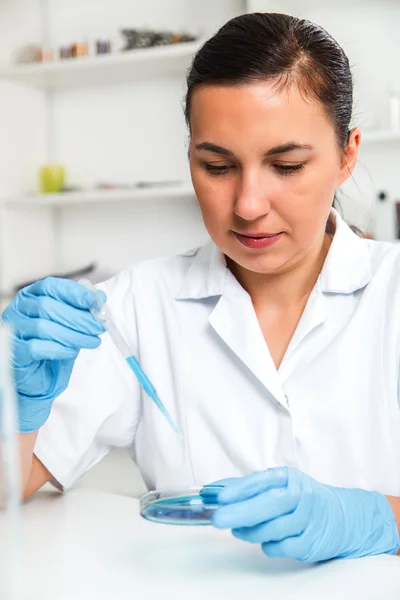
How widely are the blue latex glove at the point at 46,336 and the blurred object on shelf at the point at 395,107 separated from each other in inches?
77.4

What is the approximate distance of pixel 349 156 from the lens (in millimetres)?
1300

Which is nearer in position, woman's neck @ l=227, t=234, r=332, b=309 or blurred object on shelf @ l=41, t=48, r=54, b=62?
woman's neck @ l=227, t=234, r=332, b=309

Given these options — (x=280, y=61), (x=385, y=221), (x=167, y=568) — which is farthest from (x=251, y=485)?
(x=385, y=221)

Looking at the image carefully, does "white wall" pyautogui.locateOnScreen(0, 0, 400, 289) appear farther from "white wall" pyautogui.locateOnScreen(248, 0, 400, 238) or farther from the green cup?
"white wall" pyautogui.locateOnScreen(248, 0, 400, 238)

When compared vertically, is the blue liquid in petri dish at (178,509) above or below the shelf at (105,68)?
below

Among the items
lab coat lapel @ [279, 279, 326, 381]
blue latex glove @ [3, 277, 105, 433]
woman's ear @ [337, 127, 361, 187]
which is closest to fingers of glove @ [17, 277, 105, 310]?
blue latex glove @ [3, 277, 105, 433]

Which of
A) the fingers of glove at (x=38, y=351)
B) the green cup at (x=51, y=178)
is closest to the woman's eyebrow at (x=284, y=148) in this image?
the fingers of glove at (x=38, y=351)

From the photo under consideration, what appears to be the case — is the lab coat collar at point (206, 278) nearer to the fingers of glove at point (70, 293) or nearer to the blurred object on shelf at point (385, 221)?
the fingers of glove at point (70, 293)

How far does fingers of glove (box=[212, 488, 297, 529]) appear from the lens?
33.6 inches

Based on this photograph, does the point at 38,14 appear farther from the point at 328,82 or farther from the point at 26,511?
the point at 26,511

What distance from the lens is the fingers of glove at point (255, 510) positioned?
85cm

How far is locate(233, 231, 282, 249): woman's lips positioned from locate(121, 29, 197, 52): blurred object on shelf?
82.0 inches

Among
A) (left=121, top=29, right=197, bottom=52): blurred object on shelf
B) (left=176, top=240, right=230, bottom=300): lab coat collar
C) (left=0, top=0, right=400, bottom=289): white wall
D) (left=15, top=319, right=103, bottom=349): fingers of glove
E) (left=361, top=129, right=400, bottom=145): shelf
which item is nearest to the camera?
(left=15, top=319, right=103, bottom=349): fingers of glove

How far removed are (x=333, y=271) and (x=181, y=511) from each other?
0.54m
